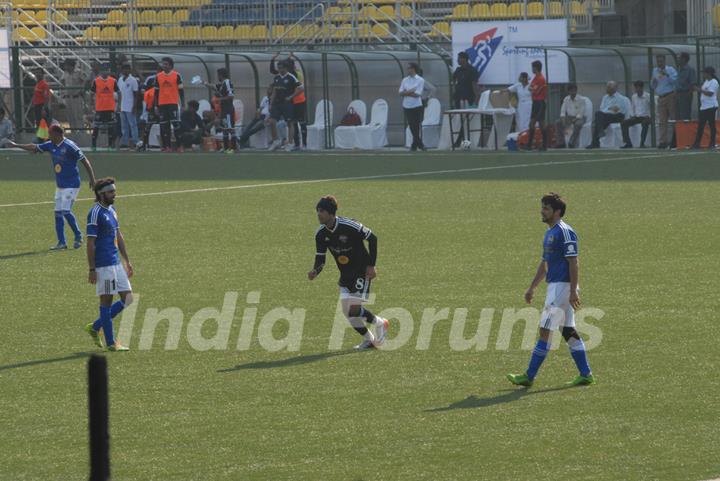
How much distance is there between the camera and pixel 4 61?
39250 millimetres

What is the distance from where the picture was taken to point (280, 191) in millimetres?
25922

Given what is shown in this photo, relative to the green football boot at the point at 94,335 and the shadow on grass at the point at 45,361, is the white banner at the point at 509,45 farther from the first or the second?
the shadow on grass at the point at 45,361

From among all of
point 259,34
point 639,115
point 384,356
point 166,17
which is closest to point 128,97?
point 259,34

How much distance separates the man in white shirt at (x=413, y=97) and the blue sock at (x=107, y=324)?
22495 millimetres

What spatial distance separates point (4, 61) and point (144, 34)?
25.0 ft

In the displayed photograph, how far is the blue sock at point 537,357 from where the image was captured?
1006cm

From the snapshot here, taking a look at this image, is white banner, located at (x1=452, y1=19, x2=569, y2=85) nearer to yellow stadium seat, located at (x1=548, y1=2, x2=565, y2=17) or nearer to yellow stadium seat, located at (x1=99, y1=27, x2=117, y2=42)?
yellow stadium seat, located at (x1=548, y1=2, x2=565, y2=17)

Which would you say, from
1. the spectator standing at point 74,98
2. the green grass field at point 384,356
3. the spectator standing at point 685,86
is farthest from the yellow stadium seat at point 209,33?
the green grass field at point 384,356

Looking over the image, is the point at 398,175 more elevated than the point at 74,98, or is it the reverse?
the point at 74,98

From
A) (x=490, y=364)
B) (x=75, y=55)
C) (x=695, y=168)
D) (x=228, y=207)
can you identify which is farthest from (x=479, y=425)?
(x=75, y=55)

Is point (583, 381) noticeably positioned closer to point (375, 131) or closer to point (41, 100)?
point (375, 131)

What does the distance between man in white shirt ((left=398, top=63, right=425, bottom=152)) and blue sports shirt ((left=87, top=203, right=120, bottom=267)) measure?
73.3 feet

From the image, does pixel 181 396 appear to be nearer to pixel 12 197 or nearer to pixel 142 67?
pixel 12 197

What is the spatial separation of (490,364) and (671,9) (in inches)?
1374
